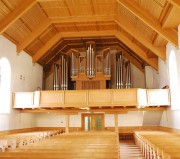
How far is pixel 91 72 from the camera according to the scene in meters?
17.0

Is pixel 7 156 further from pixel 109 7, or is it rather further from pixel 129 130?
pixel 129 130

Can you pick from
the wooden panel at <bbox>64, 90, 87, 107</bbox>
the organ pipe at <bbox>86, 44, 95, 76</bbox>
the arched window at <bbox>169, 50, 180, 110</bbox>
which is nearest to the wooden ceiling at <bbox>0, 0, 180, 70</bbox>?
the arched window at <bbox>169, 50, 180, 110</bbox>

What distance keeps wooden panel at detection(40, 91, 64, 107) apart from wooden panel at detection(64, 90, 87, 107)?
279mm

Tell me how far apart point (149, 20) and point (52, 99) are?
673cm

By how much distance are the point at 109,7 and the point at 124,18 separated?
1.20m

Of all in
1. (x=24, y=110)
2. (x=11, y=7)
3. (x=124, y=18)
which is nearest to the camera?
(x=11, y=7)

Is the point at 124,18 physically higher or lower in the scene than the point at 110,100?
higher

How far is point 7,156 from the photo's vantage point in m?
5.27

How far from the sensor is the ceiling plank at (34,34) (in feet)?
47.4

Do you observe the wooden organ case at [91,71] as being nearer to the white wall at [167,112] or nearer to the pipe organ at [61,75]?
the pipe organ at [61,75]

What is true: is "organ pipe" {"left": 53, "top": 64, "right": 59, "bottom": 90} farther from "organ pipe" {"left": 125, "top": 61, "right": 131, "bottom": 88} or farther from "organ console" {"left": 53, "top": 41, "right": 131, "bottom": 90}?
"organ pipe" {"left": 125, "top": 61, "right": 131, "bottom": 88}

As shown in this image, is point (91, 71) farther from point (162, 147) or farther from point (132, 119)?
point (162, 147)

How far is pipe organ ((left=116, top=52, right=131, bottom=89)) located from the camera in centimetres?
1734

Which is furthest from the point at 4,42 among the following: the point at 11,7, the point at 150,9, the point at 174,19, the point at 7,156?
the point at 7,156
